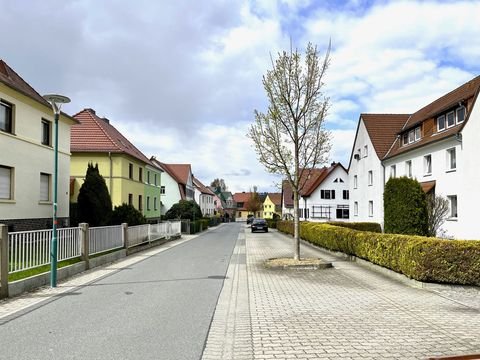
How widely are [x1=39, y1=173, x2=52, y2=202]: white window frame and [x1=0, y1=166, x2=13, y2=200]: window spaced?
8.47ft

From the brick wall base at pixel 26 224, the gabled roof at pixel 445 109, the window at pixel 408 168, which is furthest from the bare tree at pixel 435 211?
the brick wall base at pixel 26 224

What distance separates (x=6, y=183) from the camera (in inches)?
701

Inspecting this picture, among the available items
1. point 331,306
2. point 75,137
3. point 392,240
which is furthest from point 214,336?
point 75,137

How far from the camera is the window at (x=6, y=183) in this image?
17500mm

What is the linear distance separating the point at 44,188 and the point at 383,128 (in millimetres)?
25858

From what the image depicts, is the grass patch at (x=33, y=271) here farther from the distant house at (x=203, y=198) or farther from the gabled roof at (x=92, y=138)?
the distant house at (x=203, y=198)

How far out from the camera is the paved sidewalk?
17.3ft

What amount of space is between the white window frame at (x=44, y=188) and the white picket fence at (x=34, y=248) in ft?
30.9

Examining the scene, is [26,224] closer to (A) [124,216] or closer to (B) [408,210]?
(A) [124,216]

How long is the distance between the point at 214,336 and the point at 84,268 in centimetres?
801

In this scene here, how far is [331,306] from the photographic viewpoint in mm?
7898

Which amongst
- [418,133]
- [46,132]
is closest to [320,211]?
[418,133]

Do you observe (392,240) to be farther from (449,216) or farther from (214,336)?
(449,216)

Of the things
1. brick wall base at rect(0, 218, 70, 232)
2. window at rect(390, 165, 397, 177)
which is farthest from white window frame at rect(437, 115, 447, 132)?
brick wall base at rect(0, 218, 70, 232)
